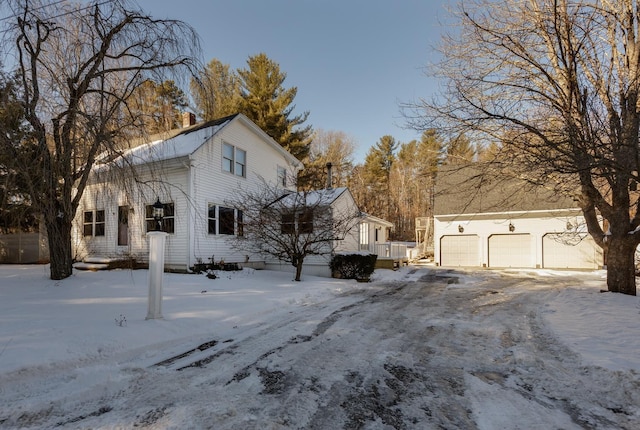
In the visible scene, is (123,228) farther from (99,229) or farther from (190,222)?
(190,222)

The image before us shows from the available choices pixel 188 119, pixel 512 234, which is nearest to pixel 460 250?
pixel 512 234

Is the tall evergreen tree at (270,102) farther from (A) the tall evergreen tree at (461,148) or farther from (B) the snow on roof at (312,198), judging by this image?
(A) the tall evergreen tree at (461,148)

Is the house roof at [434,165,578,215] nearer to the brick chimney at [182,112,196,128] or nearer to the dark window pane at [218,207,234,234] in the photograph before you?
the dark window pane at [218,207,234,234]

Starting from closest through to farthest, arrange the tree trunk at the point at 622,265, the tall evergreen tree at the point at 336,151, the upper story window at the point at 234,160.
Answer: the tree trunk at the point at 622,265 < the upper story window at the point at 234,160 < the tall evergreen tree at the point at 336,151

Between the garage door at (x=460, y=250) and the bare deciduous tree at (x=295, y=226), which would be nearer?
the bare deciduous tree at (x=295, y=226)

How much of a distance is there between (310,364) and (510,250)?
1825 cm

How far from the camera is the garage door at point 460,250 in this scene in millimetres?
19562

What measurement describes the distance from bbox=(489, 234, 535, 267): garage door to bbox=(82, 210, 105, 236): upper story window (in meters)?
19.6

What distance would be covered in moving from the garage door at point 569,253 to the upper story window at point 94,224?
2090 centimetres

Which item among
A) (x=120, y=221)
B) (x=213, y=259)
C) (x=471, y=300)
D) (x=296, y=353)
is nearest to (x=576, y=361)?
(x=296, y=353)

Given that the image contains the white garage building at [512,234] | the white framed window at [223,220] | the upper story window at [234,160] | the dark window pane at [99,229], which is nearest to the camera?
the white framed window at [223,220]

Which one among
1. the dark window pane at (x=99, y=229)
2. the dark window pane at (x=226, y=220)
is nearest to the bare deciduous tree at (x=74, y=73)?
the dark window pane at (x=226, y=220)

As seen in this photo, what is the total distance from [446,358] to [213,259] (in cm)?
1042

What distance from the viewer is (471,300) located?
28.4 ft
